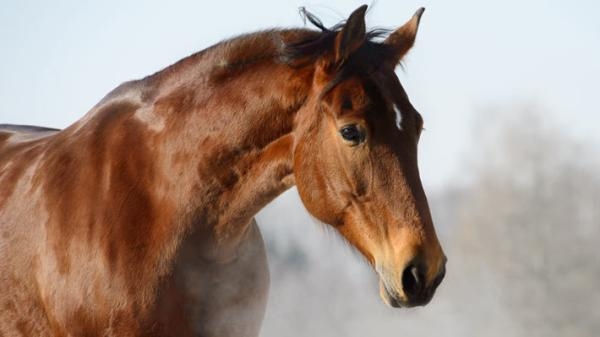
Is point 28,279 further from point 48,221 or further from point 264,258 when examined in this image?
point 264,258

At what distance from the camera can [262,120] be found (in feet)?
12.9

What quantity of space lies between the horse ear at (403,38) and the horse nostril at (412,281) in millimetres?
962

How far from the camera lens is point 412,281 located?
3395 millimetres

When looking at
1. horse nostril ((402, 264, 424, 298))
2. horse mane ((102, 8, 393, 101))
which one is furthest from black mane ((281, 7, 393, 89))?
horse nostril ((402, 264, 424, 298))

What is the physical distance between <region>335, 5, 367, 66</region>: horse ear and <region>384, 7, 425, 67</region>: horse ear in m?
0.25

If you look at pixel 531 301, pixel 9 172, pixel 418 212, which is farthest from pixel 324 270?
pixel 418 212

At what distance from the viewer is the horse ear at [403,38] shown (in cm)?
398

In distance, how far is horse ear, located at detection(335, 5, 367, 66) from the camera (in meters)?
3.63

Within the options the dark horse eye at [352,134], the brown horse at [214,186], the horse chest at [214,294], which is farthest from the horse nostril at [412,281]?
the horse chest at [214,294]

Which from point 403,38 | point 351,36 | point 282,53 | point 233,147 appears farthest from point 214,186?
point 403,38

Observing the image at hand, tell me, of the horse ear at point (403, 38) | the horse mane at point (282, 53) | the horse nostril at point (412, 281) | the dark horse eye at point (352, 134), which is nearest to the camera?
the horse nostril at point (412, 281)

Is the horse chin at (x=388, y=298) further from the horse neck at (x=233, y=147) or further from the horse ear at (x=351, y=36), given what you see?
the horse ear at (x=351, y=36)

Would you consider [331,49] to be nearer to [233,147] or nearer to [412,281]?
[233,147]

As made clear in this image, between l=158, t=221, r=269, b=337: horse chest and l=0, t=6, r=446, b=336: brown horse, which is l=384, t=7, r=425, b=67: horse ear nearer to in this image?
l=0, t=6, r=446, b=336: brown horse
